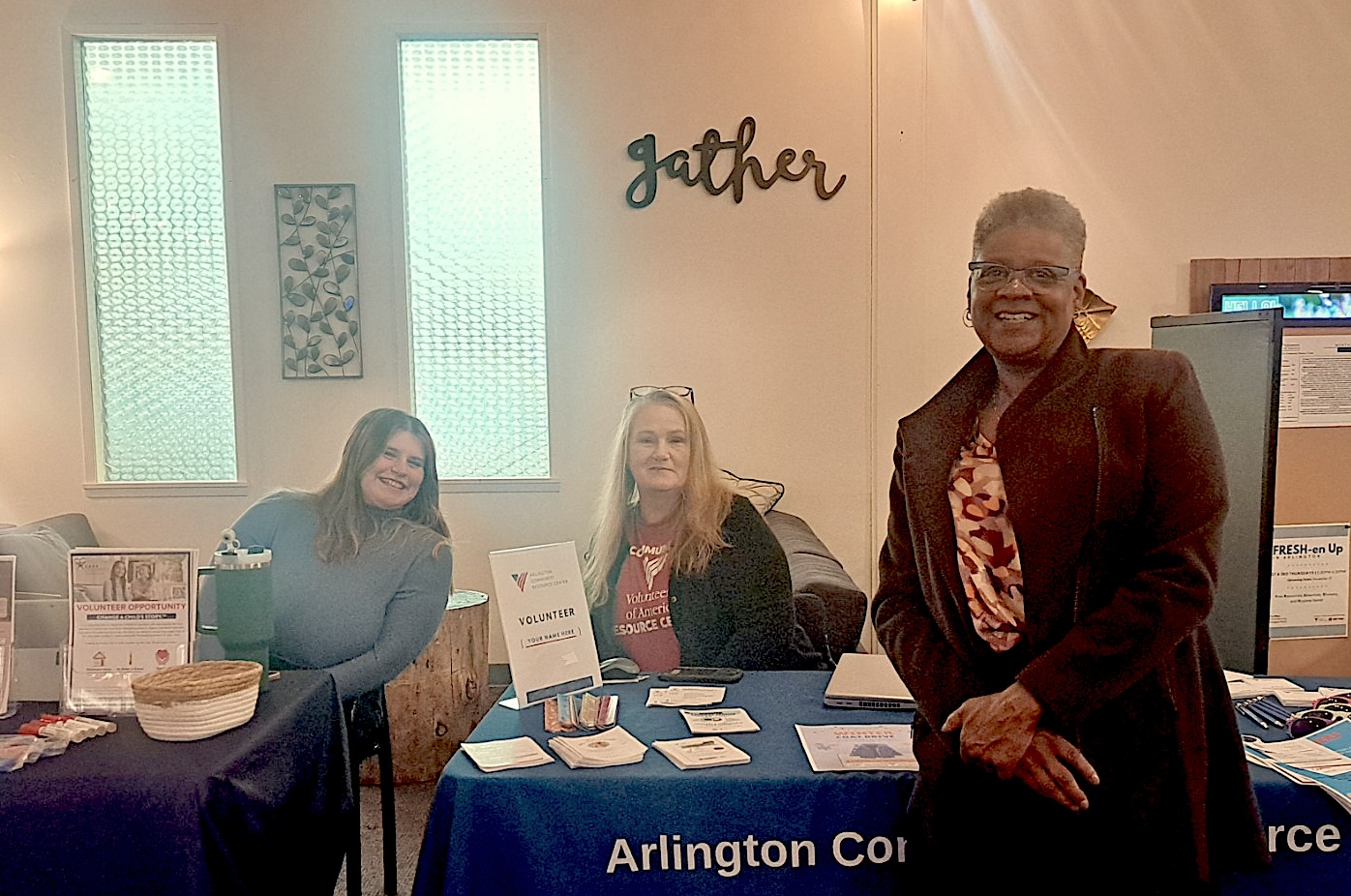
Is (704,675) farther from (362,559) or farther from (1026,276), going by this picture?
(1026,276)

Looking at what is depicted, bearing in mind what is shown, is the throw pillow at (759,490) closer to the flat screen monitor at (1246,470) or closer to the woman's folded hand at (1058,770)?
the flat screen monitor at (1246,470)

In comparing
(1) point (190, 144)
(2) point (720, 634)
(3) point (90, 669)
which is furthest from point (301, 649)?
(1) point (190, 144)

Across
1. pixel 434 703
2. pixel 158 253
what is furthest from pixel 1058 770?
pixel 158 253

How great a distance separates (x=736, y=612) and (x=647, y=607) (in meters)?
0.21

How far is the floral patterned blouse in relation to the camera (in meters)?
1.42

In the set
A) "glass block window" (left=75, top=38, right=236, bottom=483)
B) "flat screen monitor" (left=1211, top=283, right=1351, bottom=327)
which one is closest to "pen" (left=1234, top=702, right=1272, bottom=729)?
"flat screen monitor" (left=1211, top=283, right=1351, bottom=327)

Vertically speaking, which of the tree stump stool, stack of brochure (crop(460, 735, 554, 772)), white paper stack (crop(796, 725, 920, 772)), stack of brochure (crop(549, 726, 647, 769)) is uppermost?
stack of brochure (crop(549, 726, 647, 769))

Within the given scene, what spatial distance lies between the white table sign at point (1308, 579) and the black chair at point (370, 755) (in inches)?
123

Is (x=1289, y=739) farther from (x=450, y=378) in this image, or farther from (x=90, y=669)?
(x=450, y=378)

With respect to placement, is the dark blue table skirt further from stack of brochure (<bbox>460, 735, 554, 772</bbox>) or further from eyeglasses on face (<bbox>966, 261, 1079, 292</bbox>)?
eyeglasses on face (<bbox>966, 261, 1079, 292</bbox>)

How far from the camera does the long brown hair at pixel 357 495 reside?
233cm

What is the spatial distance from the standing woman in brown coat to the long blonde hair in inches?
35.3

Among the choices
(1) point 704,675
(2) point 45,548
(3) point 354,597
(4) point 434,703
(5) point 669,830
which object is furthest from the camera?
(2) point 45,548

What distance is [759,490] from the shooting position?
4258 mm
